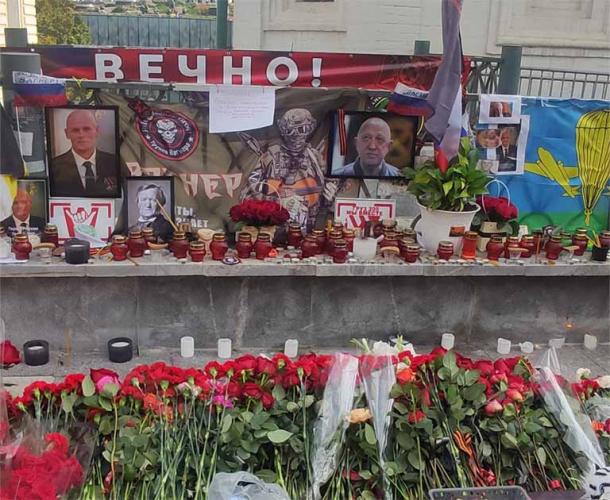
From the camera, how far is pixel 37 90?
541 cm

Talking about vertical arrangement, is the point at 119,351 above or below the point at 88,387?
below

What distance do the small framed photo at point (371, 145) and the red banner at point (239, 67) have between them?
331mm

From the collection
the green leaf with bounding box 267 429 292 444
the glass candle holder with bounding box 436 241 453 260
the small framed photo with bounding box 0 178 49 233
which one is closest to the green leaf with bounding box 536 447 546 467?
the green leaf with bounding box 267 429 292 444

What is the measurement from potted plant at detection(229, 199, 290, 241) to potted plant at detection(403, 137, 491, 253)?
1.15 meters

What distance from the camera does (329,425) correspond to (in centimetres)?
244

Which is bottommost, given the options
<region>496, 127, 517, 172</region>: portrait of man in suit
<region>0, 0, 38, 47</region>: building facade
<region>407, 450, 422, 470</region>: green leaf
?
<region>407, 450, 422, 470</region>: green leaf

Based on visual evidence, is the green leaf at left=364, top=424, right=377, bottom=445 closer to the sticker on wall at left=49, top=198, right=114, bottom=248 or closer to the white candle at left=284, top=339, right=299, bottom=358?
the white candle at left=284, top=339, right=299, bottom=358

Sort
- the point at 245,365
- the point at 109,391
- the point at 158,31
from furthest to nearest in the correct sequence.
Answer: the point at 158,31, the point at 245,365, the point at 109,391

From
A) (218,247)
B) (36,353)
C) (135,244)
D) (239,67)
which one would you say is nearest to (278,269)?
(218,247)

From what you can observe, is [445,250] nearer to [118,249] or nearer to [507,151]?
[507,151]

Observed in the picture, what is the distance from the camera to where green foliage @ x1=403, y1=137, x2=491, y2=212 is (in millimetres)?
5305

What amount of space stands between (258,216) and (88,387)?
10.00ft

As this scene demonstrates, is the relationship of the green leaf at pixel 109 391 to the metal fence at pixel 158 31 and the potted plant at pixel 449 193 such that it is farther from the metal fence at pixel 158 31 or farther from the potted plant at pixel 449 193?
the metal fence at pixel 158 31

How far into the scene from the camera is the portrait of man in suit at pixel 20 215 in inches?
217
